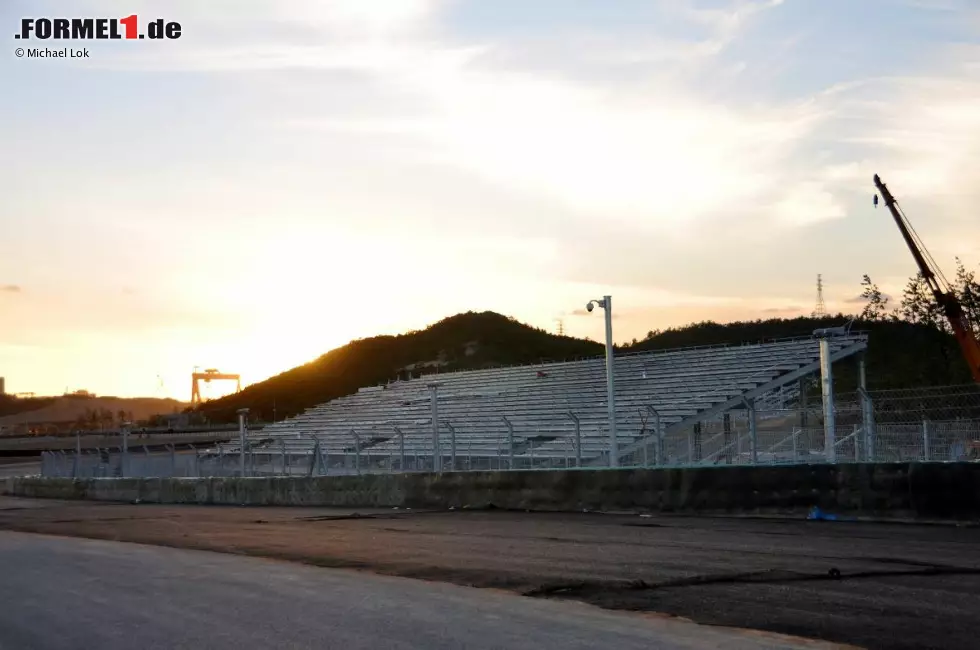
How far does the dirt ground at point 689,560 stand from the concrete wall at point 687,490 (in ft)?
1.89

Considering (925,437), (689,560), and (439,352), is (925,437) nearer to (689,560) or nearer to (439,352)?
A: (689,560)

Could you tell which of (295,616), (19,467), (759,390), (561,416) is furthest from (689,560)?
(19,467)

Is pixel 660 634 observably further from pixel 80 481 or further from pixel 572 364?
pixel 572 364

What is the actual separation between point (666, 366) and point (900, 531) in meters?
30.0

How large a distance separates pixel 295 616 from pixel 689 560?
4.71 meters

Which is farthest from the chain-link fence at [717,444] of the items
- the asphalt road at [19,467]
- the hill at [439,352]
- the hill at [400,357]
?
the hill at [400,357]

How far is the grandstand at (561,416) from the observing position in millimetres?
31562

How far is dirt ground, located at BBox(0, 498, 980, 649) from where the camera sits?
8.02 m

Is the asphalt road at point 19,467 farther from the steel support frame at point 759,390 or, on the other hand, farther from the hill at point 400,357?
the hill at point 400,357

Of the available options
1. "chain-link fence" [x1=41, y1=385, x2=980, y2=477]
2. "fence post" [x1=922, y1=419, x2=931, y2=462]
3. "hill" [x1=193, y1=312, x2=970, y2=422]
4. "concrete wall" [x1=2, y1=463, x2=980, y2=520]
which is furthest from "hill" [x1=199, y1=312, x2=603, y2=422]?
"fence post" [x1=922, y1=419, x2=931, y2=462]

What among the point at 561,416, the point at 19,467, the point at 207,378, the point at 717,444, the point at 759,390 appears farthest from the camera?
the point at 207,378

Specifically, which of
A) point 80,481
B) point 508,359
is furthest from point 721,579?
point 508,359

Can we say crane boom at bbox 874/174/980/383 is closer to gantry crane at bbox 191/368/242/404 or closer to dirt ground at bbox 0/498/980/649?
dirt ground at bbox 0/498/980/649

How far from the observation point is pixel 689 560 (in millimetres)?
11500
